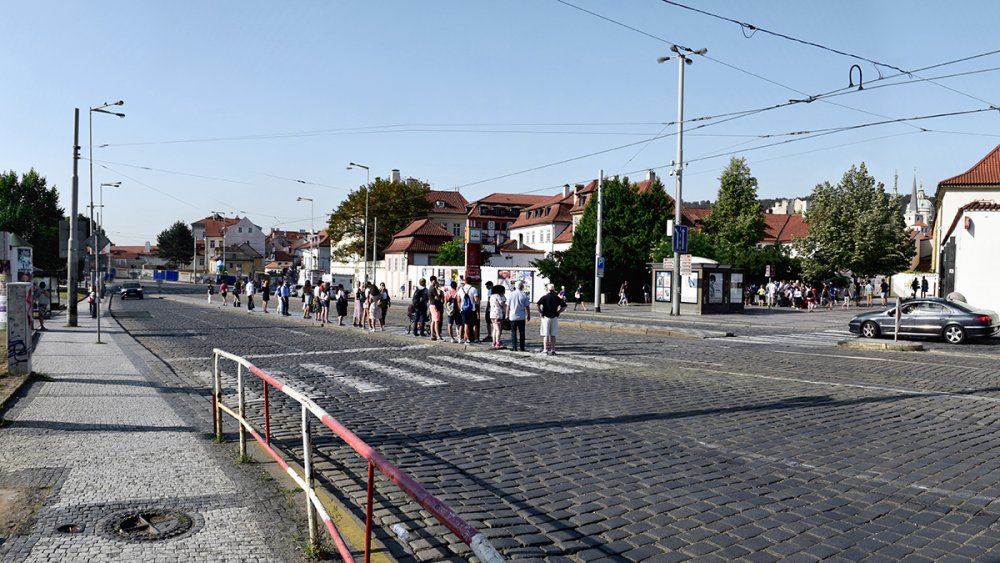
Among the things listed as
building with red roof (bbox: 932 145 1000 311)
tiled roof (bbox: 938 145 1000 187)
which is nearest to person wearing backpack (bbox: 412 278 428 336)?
building with red roof (bbox: 932 145 1000 311)

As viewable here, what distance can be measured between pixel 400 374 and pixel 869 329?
54.3 feet

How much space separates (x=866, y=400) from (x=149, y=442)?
9.61 m

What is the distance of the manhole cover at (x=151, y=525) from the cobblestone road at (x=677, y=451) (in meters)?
1.40

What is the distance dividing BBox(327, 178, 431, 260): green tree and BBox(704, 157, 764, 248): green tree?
109 feet

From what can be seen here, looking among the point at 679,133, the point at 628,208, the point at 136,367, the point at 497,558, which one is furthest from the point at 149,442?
the point at 628,208

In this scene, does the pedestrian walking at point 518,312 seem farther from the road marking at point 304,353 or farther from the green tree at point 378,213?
the green tree at point 378,213

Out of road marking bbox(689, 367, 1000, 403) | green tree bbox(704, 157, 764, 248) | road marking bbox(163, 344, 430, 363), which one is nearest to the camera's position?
road marking bbox(689, 367, 1000, 403)

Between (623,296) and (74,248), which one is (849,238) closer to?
(623,296)

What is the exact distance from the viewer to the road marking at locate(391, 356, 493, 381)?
43.3 ft

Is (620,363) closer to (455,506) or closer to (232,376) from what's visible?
(232,376)

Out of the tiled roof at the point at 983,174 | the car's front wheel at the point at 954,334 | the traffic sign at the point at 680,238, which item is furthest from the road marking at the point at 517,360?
the tiled roof at the point at 983,174

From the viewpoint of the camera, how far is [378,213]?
84312 mm

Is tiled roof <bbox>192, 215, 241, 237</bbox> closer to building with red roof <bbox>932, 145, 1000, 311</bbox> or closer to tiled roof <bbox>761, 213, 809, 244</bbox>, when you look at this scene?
tiled roof <bbox>761, 213, 809, 244</bbox>

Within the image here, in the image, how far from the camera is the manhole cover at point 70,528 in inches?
201
